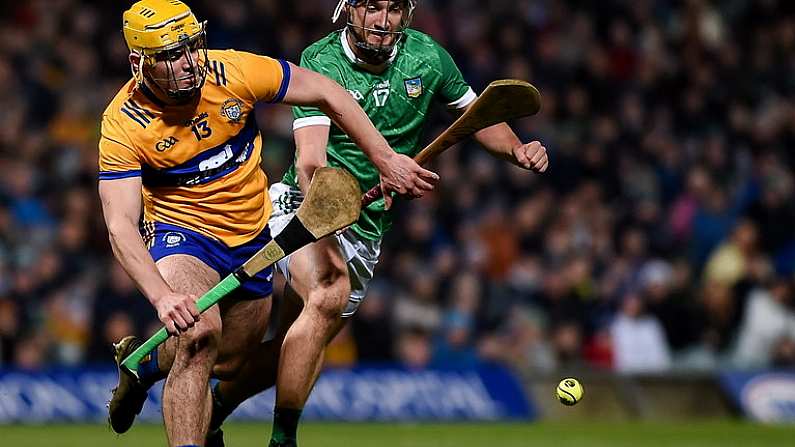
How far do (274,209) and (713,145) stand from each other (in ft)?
27.9

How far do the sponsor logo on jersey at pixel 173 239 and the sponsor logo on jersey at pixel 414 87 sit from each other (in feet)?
4.84

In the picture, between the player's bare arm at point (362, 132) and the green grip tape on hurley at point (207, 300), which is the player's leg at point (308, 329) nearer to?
the player's bare arm at point (362, 132)

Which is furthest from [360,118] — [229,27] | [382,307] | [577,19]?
[577,19]

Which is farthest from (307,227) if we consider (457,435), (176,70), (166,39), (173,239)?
(457,435)

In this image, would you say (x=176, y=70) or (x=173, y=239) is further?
(x=173, y=239)

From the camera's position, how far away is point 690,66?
1591cm

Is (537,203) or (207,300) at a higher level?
(537,203)

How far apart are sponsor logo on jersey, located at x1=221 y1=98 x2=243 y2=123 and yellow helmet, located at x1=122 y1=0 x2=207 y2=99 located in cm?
21

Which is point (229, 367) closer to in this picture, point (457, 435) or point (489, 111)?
point (489, 111)

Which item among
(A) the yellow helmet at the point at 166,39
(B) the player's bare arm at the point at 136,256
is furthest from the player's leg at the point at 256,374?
(A) the yellow helmet at the point at 166,39

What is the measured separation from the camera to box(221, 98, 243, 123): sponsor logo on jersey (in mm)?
6336

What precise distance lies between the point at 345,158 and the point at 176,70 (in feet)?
4.53

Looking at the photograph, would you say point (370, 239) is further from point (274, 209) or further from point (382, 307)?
point (382, 307)

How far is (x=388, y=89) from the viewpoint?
23.5 feet
